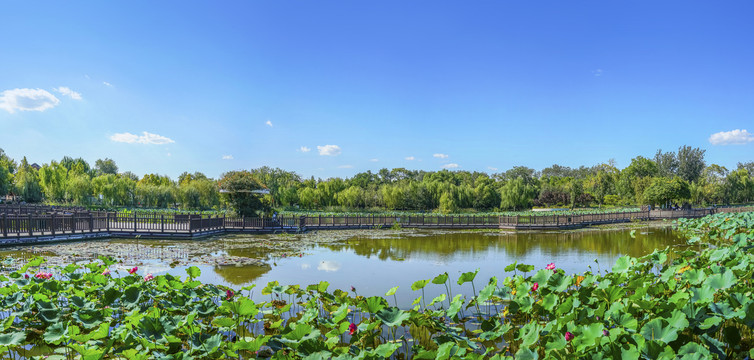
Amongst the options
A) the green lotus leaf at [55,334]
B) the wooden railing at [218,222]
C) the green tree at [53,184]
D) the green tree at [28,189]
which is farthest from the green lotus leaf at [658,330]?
the green tree at [28,189]

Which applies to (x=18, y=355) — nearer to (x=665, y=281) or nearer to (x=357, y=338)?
(x=357, y=338)

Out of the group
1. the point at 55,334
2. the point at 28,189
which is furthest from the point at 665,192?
the point at 28,189

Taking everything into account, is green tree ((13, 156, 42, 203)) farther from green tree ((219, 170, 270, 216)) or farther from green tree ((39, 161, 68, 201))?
green tree ((219, 170, 270, 216))

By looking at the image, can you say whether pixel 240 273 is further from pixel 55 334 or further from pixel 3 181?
pixel 3 181

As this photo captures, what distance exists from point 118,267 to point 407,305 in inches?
282

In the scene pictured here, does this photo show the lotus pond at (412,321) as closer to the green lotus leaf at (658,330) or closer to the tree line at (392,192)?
the green lotus leaf at (658,330)

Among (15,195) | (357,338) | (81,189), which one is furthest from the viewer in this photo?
(15,195)

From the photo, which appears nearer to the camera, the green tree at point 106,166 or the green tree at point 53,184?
the green tree at point 53,184

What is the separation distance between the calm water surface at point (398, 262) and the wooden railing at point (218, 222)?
3.13 meters

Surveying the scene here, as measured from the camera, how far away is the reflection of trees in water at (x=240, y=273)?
8.59 metres

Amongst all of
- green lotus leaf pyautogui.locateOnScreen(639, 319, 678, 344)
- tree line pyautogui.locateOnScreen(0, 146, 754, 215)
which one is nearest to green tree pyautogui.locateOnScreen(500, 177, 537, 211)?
tree line pyautogui.locateOnScreen(0, 146, 754, 215)

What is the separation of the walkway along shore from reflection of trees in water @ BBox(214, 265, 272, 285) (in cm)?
861

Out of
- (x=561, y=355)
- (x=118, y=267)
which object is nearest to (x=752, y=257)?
(x=561, y=355)

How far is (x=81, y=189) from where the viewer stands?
142 ft
